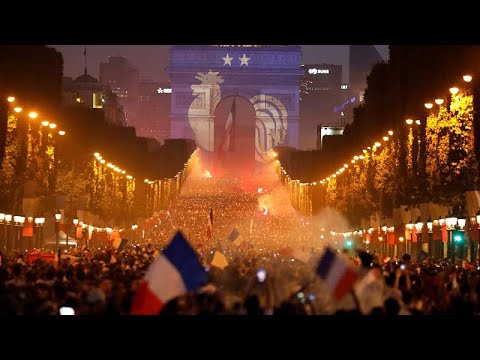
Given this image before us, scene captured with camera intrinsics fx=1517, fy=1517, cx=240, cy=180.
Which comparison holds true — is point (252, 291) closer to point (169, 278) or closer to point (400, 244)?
point (169, 278)

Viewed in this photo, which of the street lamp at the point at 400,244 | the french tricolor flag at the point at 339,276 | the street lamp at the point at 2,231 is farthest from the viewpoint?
the street lamp at the point at 400,244

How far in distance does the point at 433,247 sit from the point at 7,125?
19.7 meters

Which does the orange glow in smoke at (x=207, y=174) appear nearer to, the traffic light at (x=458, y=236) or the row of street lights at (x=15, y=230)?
the row of street lights at (x=15, y=230)

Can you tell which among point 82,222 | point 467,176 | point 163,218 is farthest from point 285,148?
point 467,176

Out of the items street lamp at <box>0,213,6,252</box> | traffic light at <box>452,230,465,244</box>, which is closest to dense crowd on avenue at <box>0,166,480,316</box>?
traffic light at <box>452,230,465,244</box>

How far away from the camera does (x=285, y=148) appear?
198 meters

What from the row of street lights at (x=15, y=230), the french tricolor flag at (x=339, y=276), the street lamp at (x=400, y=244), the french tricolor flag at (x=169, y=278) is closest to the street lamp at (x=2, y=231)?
the row of street lights at (x=15, y=230)

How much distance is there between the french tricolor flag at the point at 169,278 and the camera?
1830cm

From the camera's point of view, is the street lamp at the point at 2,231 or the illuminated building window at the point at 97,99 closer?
the street lamp at the point at 2,231

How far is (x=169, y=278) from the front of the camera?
18.4m

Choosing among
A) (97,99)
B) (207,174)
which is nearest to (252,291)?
(207,174)

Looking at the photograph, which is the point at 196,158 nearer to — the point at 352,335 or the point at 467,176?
the point at 467,176

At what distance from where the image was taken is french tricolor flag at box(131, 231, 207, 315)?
18297 mm

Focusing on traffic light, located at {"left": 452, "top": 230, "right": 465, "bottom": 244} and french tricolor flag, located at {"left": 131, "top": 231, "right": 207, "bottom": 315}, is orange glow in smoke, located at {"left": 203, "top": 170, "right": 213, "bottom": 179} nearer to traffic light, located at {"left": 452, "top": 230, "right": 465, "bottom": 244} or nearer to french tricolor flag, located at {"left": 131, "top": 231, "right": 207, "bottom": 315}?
traffic light, located at {"left": 452, "top": 230, "right": 465, "bottom": 244}
